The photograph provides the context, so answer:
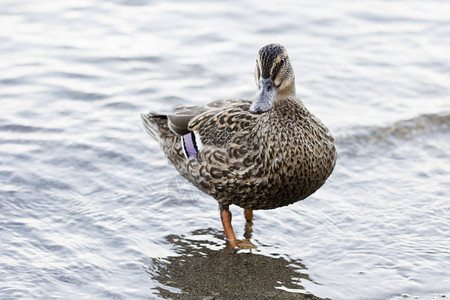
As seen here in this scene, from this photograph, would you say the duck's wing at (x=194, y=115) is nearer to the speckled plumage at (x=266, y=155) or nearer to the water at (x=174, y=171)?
the speckled plumage at (x=266, y=155)

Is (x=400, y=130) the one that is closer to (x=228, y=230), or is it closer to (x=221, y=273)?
(x=228, y=230)

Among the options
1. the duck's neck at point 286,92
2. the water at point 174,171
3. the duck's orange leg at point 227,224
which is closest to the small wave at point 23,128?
the water at point 174,171

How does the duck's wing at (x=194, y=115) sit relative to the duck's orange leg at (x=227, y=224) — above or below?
above

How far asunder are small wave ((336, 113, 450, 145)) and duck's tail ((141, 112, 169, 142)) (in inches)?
73.2

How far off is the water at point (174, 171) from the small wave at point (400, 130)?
2 cm

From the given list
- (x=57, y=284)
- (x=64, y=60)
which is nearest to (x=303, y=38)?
(x=64, y=60)

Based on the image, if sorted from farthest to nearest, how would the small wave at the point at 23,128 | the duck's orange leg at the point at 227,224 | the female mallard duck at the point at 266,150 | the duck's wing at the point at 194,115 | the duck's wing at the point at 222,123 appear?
1. the small wave at the point at 23,128
2. the duck's wing at the point at 194,115
3. the duck's orange leg at the point at 227,224
4. the duck's wing at the point at 222,123
5. the female mallard duck at the point at 266,150

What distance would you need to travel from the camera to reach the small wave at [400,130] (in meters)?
7.49

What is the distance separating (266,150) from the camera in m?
5.32

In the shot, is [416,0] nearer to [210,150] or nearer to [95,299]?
[210,150]

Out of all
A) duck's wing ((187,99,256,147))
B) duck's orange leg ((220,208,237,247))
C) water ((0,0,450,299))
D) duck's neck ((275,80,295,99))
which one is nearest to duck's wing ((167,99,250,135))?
duck's wing ((187,99,256,147))

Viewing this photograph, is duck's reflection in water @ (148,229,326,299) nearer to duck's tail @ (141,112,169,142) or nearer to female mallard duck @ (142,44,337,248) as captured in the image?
female mallard duck @ (142,44,337,248)

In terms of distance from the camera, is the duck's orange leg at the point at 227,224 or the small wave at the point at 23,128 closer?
the duck's orange leg at the point at 227,224

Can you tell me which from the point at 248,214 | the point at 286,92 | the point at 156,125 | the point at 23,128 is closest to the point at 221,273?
the point at 248,214
